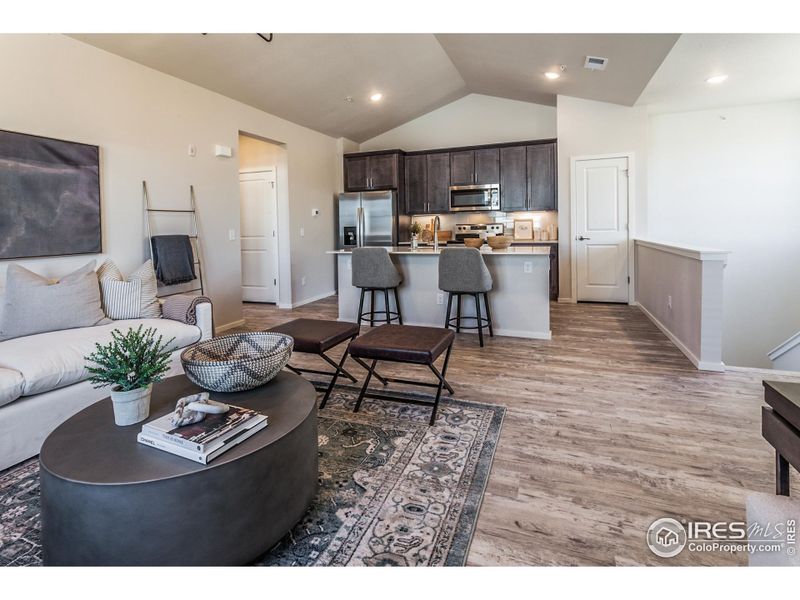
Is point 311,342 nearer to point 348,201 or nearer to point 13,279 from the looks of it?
point 13,279

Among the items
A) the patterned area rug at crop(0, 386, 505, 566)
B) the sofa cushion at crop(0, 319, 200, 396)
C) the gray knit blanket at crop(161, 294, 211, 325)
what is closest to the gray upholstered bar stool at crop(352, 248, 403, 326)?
the gray knit blanket at crop(161, 294, 211, 325)

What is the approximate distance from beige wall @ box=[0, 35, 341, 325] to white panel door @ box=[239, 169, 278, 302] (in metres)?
0.52

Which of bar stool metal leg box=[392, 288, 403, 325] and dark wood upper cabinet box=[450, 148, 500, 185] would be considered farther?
dark wood upper cabinet box=[450, 148, 500, 185]

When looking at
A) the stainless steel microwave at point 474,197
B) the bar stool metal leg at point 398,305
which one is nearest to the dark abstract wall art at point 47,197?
the bar stool metal leg at point 398,305

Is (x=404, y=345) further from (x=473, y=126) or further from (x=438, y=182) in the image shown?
(x=473, y=126)

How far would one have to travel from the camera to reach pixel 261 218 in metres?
6.63

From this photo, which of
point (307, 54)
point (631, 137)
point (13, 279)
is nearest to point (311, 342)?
point (13, 279)

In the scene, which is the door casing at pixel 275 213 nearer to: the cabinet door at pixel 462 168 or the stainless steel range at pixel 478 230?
the cabinet door at pixel 462 168

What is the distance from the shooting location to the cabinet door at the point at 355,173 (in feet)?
24.1

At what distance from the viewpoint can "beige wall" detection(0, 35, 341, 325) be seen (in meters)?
3.19

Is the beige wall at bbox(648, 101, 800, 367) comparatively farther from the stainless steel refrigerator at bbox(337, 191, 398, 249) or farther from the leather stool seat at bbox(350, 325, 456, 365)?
the leather stool seat at bbox(350, 325, 456, 365)

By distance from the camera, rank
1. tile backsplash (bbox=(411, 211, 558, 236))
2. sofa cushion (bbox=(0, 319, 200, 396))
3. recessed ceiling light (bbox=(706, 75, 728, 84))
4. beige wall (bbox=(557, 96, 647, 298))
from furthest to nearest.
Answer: tile backsplash (bbox=(411, 211, 558, 236))
beige wall (bbox=(557, 96, 647, 298))
recessed ceiling light (bbox=(706, 75, 728, 84))
sofa cushion (bbox=(0, 319, 200, 396))

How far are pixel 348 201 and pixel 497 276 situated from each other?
3494 mm

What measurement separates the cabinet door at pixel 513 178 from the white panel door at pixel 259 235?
340cm
